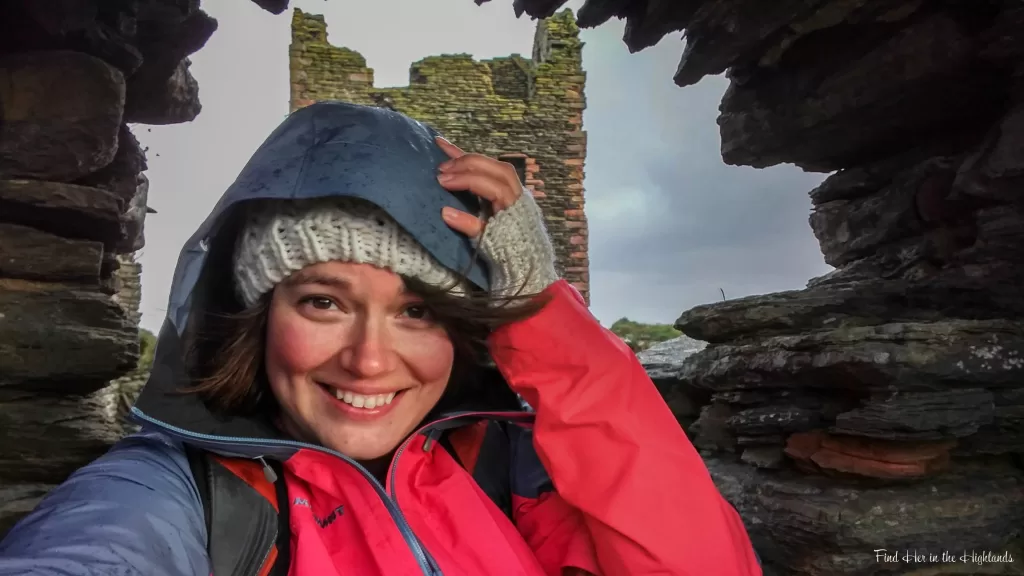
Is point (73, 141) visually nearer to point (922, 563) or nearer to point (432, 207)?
point (432, 207)

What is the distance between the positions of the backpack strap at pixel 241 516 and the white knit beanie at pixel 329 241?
0.48 meters

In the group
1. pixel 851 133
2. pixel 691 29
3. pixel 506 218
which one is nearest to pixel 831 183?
pixel 851 133

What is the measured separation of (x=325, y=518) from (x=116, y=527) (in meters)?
0.52

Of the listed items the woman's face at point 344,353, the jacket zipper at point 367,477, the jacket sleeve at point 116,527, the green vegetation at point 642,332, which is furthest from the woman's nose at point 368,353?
the green vegetation at point 642,332

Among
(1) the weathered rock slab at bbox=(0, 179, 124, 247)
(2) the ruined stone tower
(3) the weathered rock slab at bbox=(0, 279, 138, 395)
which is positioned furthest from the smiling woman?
(2) the ruined stone tower

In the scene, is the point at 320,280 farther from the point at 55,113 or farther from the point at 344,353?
the point at 55,113

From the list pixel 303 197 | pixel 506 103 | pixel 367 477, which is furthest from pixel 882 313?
pixel 506 103

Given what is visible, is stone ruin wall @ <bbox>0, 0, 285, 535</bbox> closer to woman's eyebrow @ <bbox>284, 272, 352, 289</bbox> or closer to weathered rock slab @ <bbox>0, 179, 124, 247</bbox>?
weathered rock slab @ <bbox>0, 179, 124, 247</bbox>

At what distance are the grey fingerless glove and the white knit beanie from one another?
0.54ft

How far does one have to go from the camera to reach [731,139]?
3.85m

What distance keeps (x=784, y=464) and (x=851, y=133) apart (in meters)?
1.77

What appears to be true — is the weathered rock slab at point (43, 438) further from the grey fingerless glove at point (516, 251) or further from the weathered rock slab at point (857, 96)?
the weathered rock slab at point (857, 96)

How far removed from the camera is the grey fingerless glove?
5.82 feet

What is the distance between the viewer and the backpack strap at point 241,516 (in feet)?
4.70
